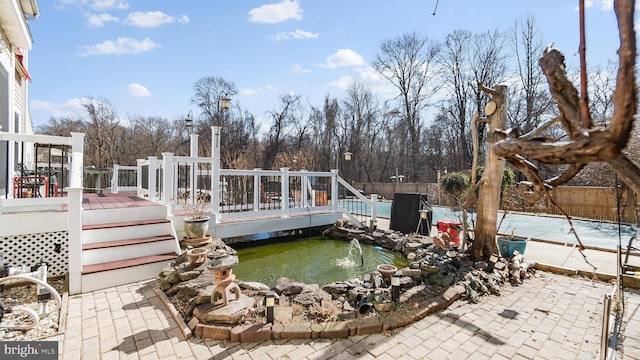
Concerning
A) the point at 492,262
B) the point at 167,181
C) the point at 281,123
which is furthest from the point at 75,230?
the point at 281,123

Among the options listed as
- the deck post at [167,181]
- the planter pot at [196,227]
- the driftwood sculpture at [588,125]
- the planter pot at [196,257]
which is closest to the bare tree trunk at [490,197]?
the driftwood sculpture at [588,125]

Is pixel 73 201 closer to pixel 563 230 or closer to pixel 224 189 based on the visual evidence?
pixel 224 189

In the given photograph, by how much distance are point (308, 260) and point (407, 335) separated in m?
2.95

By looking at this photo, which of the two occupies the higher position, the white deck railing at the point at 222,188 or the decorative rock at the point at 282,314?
the white deck railing at the point at 222,188

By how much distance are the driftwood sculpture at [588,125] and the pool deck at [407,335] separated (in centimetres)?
203

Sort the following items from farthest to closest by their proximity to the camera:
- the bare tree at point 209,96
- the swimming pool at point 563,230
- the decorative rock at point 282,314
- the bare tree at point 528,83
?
1. the bare tree at point 209,96
2. the bare tree at point 528,83
3. the swimming pool at point 563,230
4. the decorative rock at point 282,314

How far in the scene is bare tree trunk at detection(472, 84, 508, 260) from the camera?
14.5 ft

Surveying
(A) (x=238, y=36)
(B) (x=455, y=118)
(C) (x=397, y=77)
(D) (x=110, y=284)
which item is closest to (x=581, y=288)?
(D) (x=110, y=284)

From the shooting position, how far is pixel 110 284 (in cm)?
371

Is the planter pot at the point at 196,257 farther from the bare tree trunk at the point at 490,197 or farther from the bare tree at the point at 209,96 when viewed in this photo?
the bare tree at the point at 209,96

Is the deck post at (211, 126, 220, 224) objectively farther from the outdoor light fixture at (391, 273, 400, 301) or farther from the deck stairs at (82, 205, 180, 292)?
the outdoor light fixture at (391, 273, 400, 301)

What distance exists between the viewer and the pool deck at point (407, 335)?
2426 millimetres

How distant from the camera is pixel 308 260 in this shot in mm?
5488

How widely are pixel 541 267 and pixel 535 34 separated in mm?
18740
